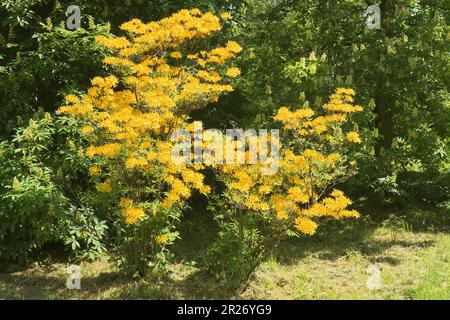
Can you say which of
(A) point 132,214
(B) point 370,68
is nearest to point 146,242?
(A) point 132,214

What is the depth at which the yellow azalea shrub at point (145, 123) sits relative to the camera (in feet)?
18.7

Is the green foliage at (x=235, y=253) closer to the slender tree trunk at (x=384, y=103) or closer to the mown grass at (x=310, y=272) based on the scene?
the mown grass at (x=310, y=272)

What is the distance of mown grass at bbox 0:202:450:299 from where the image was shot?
6.20 meters

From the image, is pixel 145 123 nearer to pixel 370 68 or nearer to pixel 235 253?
pixel 235 253

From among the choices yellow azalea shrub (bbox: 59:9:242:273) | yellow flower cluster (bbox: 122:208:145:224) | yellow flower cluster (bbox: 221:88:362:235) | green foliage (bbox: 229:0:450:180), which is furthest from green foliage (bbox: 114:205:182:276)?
green foliage (bbox: 229:0:450:180)

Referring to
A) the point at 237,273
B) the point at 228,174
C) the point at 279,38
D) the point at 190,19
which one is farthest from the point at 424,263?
the point at 279,38

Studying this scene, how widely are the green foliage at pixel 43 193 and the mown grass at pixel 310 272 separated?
51 centimetres

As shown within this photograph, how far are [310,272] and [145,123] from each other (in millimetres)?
3297

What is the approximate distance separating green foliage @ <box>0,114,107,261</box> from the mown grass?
510 mm

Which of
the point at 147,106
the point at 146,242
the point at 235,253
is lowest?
the point at 235,253

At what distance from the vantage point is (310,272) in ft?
23.1

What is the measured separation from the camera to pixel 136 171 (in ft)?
19.8

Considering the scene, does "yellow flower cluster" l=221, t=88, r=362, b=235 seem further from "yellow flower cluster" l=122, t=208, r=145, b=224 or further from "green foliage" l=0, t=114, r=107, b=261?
"green foliage" l=0, t=114, r=107, b=261
